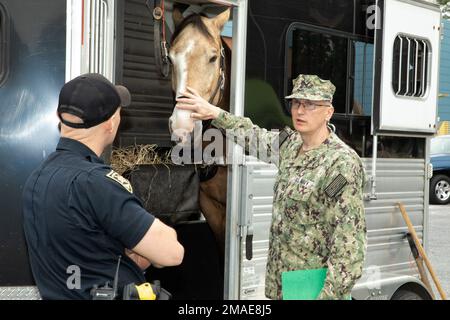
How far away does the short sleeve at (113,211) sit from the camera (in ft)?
6.72

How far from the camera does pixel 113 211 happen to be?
205cm

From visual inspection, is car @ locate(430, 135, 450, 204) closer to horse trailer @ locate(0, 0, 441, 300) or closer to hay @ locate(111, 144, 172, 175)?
horse trailer @ locate(0, 0, 441, 300)

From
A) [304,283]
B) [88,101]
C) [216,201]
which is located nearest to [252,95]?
[216,201]

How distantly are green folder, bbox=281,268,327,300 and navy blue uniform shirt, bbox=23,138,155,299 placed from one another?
3.23ft

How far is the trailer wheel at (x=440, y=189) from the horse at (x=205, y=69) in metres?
12.5

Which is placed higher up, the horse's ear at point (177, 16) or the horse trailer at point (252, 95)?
the horse's ear at point (177, 16)

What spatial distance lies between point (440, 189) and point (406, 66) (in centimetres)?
1220

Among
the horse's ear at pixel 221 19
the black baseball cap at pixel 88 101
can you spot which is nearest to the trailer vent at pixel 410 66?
the horse's ear at pixel 221 19

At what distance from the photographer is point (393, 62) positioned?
4.80 meters

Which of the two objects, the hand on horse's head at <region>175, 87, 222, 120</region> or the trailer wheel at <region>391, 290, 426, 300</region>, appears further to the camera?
the trailer wheel at <region>391, 290, 426, 300</region>

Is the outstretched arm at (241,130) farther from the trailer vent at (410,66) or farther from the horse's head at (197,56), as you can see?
the trailer vent at (410,66)

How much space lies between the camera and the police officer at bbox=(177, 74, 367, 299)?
2.88 m

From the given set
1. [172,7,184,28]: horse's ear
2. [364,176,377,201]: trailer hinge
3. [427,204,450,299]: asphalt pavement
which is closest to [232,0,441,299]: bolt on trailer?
[364,176,377,201]: trailer hinge

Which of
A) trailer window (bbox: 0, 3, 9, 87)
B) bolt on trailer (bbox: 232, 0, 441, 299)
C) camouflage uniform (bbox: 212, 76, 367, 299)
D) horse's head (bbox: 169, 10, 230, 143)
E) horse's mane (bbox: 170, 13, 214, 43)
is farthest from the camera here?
horse's mane (bbox: 170, 13, 214, 43)
